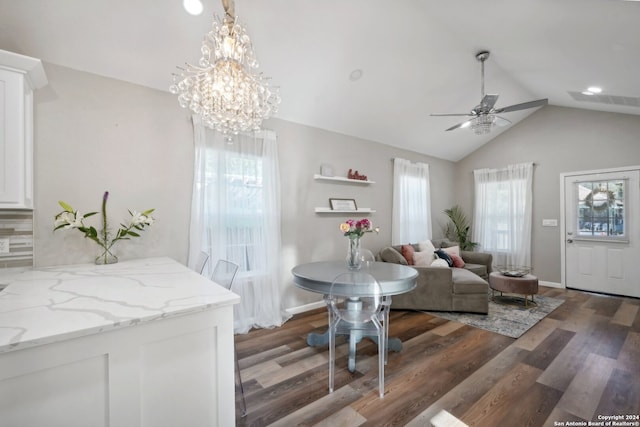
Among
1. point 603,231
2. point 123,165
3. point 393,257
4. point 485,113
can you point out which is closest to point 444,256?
point 393,257

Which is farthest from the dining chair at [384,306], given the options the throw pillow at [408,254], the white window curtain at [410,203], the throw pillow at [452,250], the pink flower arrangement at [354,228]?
the throw pillow at [452,250]

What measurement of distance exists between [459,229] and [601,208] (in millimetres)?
2166

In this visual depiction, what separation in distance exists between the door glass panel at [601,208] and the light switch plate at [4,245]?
23.9 feet

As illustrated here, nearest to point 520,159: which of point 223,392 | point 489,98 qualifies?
point 489,98

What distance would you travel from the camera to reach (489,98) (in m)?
3.04

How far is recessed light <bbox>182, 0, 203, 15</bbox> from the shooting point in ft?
7.02

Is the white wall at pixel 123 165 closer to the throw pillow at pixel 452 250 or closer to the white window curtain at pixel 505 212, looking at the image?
the throw pillow at pixel 452 250

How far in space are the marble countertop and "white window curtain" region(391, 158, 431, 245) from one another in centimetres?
375

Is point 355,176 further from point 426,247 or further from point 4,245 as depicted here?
point 4,245

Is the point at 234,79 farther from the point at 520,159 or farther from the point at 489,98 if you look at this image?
the point at 520,159

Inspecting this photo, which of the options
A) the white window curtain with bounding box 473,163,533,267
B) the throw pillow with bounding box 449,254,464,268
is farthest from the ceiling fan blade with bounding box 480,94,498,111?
the white window curtain with bounding box 473,163,533,267

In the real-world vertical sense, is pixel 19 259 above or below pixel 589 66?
below

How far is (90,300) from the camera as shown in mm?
1240

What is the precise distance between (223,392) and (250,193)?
7.48ft
